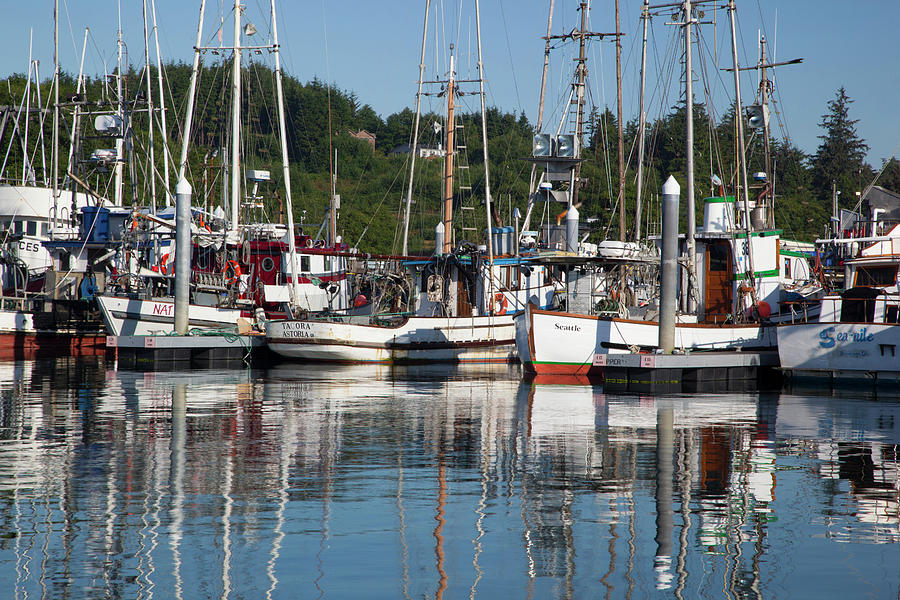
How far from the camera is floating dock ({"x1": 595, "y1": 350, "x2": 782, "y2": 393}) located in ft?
87.1

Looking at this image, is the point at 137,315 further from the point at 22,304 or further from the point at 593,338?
the point at 593,338

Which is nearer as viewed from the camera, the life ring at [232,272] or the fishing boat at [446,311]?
the fishing boat at [446,311]

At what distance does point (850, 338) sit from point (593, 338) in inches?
272

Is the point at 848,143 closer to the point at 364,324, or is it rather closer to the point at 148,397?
the point at 364,324

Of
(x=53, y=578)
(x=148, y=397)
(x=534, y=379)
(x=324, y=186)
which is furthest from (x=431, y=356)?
(x=324, y=186)

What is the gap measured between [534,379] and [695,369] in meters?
4.56

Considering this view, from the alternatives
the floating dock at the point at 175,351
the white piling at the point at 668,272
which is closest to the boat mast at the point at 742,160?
the white piling at the point at 668,272

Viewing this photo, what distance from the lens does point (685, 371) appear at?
27.2m

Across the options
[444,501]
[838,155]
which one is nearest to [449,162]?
[444,501]

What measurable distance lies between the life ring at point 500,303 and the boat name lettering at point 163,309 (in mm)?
11888

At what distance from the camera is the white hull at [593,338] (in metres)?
28.5

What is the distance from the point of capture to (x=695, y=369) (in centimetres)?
2725

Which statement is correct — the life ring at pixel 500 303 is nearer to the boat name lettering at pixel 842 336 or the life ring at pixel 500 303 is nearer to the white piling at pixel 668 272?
the white piling at pixel 668 272

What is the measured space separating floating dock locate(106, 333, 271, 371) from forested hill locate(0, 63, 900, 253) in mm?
20885
